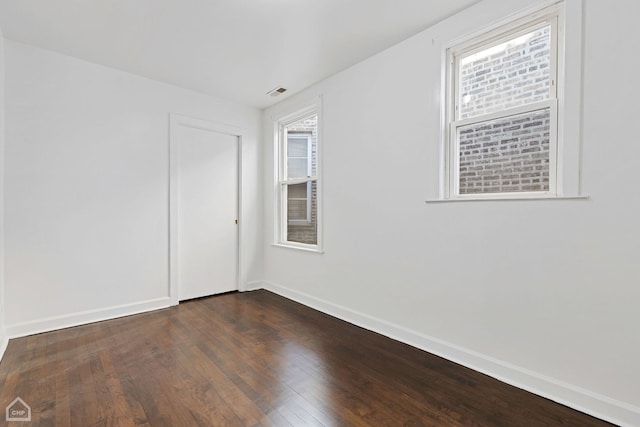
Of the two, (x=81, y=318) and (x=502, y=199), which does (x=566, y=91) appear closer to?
(x=502, y=199)

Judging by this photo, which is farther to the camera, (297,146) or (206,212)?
(297,146)

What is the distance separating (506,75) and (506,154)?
0.55m

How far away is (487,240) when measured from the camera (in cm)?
219

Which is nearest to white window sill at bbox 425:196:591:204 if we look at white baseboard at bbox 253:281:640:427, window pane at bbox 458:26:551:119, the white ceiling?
window pane at bbox 458:26:551:119

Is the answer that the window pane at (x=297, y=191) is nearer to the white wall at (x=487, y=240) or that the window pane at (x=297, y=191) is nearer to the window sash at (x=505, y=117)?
the white wall at (x=487, y=240)

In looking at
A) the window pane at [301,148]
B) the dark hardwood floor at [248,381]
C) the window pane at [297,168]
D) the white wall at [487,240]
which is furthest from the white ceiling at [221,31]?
the dark hardwood floor at [248,381]

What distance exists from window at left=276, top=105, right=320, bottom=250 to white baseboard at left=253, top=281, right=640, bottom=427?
131 centimetres

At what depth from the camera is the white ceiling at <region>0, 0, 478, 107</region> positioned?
7.46ft

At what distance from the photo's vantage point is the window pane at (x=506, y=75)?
2.00m

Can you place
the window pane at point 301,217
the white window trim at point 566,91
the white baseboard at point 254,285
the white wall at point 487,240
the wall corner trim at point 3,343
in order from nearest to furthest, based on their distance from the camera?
the white wall at point 487,240 → the white window trim at point 566,91 → the wall corner trim at point 3,343 → the window pane at point 301,217 → the white baseboard at point 254,285

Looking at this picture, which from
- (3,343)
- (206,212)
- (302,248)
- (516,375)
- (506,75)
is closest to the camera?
(516,375)
